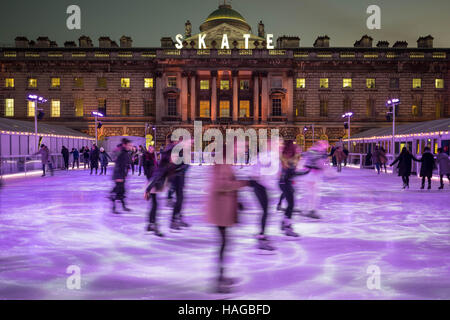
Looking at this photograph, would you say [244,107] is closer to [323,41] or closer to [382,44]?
[323,41]

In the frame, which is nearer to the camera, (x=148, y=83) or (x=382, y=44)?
(x=148, y=83)

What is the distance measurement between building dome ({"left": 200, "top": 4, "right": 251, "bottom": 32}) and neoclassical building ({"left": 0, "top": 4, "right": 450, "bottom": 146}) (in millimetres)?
17681

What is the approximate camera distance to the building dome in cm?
6938

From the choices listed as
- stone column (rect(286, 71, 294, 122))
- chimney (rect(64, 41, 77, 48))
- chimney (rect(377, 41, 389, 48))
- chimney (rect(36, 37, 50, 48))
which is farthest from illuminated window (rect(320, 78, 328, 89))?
chimney (rect(36, 37, 50, 48))

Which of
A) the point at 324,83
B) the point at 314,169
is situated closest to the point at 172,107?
the point at 324,83

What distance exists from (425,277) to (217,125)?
47406 millimetres

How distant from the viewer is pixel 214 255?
5.99 meters

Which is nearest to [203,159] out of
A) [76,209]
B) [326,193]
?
[326,193]

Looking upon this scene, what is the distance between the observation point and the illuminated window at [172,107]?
54.2m

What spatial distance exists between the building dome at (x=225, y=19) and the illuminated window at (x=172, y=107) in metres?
21.5

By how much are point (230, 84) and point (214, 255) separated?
166 ft

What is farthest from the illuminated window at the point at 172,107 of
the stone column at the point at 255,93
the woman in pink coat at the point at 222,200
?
the woman in pink coat at the point at 222,200

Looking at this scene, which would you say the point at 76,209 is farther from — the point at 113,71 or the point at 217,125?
the point at 113,71
